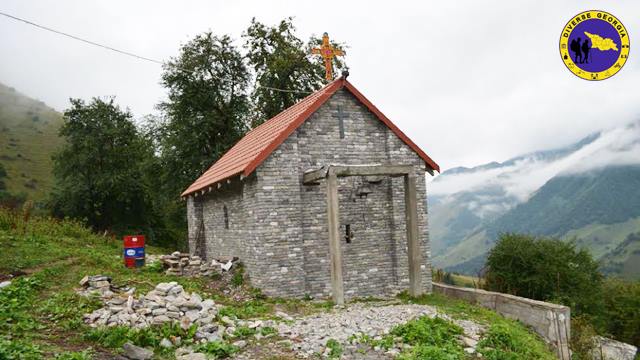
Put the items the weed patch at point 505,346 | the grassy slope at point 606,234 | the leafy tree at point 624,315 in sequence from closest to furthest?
1. the weed patch at point 505,346
2. the leafy tree at point 624,315
3. the grassy slope at point 606,234

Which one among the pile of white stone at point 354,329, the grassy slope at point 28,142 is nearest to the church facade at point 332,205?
the pile of white stone at point 354,329

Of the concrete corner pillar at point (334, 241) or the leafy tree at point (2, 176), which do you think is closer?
the concrete corner pillar at point (334, 241)

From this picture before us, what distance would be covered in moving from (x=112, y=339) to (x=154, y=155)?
25879 millimetres

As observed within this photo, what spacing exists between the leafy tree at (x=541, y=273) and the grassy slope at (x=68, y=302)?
4.80 m

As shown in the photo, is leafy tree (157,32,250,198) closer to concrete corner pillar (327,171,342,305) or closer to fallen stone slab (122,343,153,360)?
concrete corner pillar (327,171,342,305)

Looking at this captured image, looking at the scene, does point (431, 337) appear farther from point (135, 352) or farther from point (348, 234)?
point (348, 234)

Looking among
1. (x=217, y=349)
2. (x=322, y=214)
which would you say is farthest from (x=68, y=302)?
(x=322, y=214)

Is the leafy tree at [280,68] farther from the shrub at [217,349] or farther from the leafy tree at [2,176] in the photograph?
the leafy tree at [2,176]

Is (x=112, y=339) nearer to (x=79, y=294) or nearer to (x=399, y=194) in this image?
(x=79, y=294)

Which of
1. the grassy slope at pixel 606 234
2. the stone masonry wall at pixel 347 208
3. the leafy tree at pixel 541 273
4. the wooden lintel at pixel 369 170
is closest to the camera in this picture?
the wooden lintel at pixel 369 170

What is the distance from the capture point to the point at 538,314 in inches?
479

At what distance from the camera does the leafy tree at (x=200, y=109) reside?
29.2 metres

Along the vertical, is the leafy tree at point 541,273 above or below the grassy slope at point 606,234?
above

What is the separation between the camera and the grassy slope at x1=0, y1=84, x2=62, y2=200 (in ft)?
221
